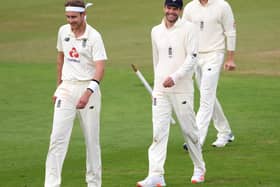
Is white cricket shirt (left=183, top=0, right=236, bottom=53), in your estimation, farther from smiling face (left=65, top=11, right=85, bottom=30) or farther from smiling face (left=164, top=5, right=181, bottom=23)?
smiling face (left=65, top=11, right=85, bottom=30)

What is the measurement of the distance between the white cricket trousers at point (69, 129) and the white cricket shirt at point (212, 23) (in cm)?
480

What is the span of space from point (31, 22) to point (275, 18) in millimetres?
9179

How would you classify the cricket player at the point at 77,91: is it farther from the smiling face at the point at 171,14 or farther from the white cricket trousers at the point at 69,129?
the smiling face at the point at 171,14

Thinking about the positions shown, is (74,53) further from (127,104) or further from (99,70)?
(127,104)

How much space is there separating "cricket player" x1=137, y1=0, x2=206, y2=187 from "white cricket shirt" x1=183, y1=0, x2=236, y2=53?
10.4 ft

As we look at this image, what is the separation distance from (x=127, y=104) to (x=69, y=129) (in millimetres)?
9568

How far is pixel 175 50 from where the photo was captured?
14414mm

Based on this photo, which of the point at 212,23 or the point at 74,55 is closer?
the point at 74,55

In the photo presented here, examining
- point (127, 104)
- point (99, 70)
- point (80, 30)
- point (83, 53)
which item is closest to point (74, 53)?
point (83, 53)

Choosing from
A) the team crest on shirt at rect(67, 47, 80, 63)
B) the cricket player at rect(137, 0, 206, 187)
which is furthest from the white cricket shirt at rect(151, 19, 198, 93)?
the team crest on shirt at rect(67, 47, 80, 63)

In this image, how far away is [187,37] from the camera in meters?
14.4

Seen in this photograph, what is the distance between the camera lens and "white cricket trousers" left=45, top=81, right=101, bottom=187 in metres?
13.0

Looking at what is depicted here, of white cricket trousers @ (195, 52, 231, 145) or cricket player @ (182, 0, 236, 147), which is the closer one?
white cricket trousers @ (195, 52, 231, 145)

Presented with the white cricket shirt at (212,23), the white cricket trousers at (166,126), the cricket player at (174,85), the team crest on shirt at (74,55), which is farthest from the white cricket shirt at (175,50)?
the white cricket shirt at (212,23)
